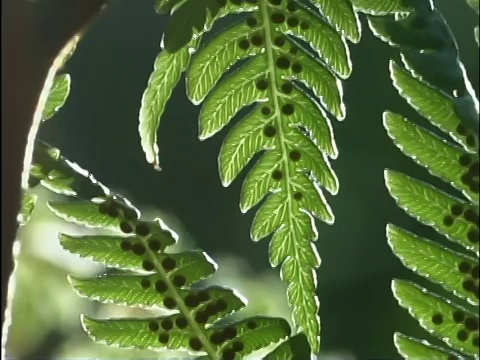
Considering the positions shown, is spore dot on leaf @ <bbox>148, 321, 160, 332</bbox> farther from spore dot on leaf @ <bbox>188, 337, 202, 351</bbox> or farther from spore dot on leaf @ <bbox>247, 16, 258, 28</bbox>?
spore dot on leaf @ <bbox>247, 16, 258, 28</bbox>

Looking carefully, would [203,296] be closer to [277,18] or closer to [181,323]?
[181,323]

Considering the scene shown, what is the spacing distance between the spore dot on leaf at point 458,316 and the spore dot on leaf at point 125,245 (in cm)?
25

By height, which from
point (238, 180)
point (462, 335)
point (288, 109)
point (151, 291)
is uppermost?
point (238, 180)

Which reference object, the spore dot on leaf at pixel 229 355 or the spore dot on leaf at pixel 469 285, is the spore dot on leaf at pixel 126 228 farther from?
the spore dot on leaf at pixel 469 285

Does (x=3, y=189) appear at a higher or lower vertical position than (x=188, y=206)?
lower

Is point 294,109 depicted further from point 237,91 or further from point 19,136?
point 19,136

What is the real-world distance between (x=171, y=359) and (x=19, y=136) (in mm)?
379

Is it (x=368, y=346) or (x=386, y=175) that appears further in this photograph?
(x=368, y=346)

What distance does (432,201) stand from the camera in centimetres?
54

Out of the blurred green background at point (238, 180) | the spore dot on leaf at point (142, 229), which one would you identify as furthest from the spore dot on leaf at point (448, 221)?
the blurred green background at point (238, 180)

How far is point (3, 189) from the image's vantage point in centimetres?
35

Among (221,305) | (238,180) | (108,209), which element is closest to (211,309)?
(221,305)

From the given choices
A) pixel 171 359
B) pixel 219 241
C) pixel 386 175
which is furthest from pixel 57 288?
pixel 386 175

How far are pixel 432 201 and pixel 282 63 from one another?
16 cm
